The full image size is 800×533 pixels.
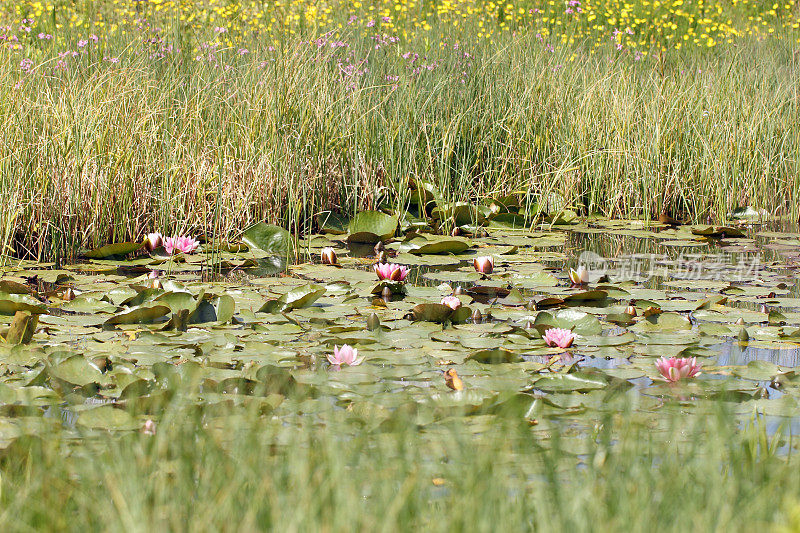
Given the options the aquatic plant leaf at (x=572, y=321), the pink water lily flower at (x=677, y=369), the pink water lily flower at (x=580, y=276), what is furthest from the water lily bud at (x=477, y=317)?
the pink water lily flower at (x=677, y=369)

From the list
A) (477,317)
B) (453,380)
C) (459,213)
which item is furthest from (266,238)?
(453,380)

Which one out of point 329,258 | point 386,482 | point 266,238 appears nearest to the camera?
point 386,482

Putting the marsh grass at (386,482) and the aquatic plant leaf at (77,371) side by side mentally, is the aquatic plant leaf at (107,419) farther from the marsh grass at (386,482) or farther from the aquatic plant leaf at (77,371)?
the aquatic plant leaf at (77,371)

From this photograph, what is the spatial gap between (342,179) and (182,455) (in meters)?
4.00

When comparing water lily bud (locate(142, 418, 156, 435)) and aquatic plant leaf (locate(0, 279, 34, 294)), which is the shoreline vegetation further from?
water lily bud (locate(142, 418, 156, 435))

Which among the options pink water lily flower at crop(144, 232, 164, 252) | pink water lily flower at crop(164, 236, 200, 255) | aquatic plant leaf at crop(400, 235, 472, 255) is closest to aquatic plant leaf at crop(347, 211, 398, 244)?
aquatic plant leaf at crop(400, 235, 472, 255)

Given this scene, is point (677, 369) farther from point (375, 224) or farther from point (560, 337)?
point (375, 224)

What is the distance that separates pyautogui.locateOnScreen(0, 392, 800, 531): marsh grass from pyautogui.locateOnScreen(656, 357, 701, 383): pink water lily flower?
16.8 inches

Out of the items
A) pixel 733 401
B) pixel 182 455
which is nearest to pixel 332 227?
pixel 733 401

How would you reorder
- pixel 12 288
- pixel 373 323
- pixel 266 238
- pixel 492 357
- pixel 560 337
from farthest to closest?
pixel 266 238
pixel 12 288
pixel 373 323
pixel 560 337
pixel 492 357

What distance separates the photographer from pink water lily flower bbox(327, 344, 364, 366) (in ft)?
9.18

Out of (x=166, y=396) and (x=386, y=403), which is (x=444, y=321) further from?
(x=166, y=396)

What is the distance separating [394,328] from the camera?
332cm

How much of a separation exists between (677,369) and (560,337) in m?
0.48
